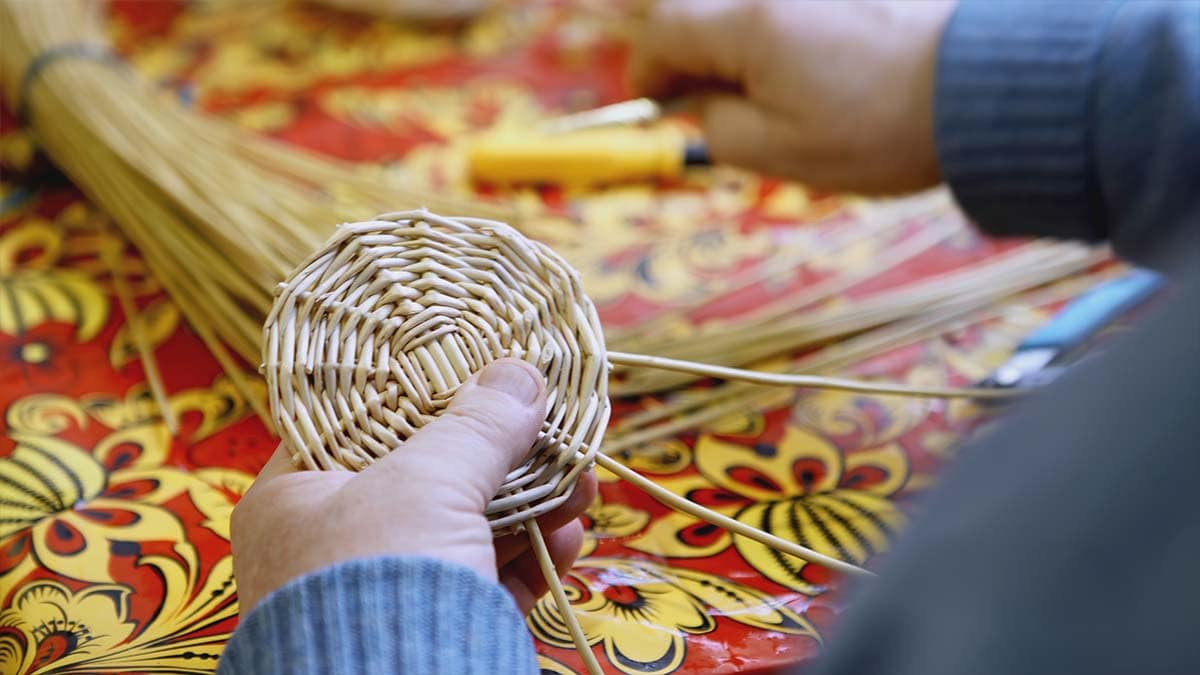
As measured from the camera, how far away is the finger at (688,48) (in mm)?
818

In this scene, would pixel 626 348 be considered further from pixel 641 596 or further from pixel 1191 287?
pixel 1191 287

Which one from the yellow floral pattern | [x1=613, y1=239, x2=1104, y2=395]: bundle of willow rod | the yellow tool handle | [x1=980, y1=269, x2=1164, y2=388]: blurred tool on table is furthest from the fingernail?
the yellow tool handle

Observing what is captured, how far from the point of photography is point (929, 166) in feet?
2.58

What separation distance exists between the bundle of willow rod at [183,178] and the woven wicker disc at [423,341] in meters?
0.19

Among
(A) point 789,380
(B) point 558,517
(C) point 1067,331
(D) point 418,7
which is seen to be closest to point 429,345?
(B) point 558,517

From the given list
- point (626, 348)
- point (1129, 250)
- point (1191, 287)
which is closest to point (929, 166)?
point (1129, 250)

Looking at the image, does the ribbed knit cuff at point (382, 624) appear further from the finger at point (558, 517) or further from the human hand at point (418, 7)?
the human hand at point (418, 7)

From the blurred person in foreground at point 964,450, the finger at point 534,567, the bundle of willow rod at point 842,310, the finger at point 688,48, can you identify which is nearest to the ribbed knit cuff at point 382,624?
the blurred person in foreground at point 964,450

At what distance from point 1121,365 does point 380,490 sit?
0.27 metres

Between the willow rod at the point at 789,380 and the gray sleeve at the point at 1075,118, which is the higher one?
the gray sleeve at the point at 1075,118

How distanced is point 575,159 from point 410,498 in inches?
23.3

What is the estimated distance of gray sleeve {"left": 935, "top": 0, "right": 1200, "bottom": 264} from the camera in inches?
25.5

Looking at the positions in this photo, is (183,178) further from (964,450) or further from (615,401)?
(964,450)

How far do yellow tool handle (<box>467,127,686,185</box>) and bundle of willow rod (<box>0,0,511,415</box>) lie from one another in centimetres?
10
